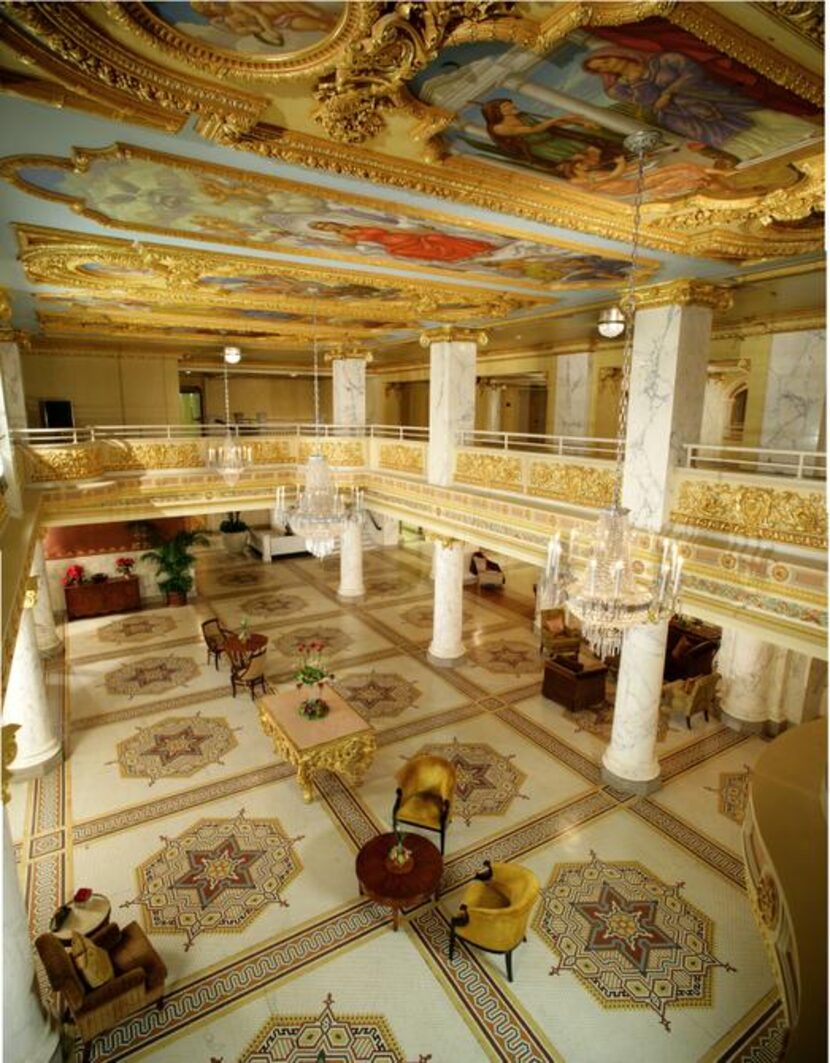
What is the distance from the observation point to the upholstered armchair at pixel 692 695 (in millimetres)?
8227

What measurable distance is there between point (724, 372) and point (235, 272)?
29.0 ft

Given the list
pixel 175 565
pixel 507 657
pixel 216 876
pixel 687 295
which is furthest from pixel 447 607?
pixel 175 565

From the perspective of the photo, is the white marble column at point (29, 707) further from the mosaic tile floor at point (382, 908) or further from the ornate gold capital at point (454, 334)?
the ornate gold capital at point (454, 334)

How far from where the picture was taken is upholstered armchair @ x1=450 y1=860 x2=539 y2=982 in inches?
173

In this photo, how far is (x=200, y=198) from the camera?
12.6ft

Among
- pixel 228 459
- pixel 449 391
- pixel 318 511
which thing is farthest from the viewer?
pixel 228 459

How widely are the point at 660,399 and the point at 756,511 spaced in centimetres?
151

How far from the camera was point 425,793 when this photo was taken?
614cm

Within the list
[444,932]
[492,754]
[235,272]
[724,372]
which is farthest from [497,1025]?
[724,372]

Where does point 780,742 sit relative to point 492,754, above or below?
above

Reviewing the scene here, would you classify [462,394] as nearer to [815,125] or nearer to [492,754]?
[492,754]

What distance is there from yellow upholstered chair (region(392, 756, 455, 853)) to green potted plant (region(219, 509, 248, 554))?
1268 centimetres

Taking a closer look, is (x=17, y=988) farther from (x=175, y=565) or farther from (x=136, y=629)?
(x=175, y=565)

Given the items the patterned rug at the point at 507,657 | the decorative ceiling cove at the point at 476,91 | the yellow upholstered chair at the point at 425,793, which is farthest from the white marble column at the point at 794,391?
the yellow upholstered chair at the point at 425,793
